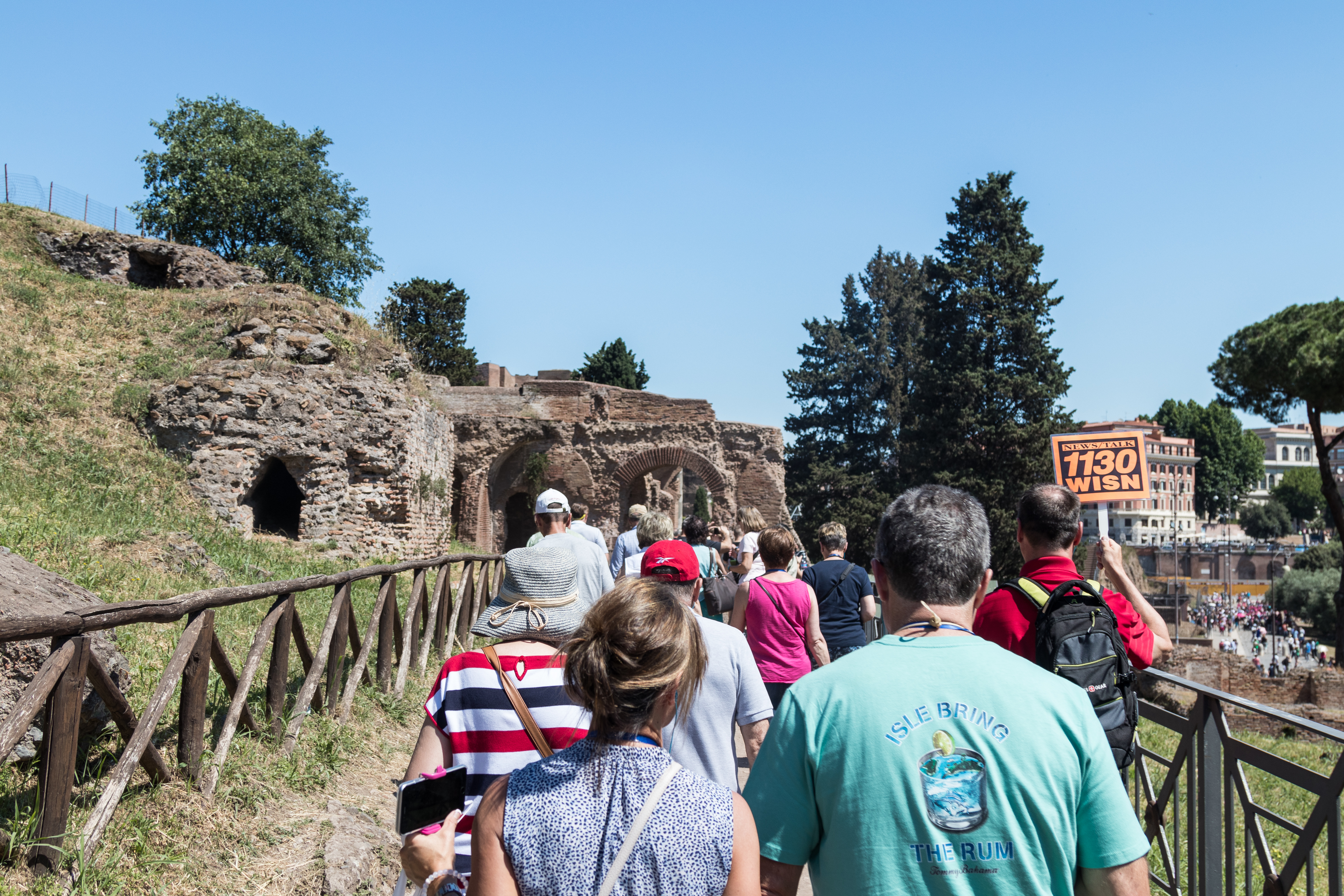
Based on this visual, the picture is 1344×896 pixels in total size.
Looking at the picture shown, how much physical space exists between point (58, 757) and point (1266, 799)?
39.0 ft

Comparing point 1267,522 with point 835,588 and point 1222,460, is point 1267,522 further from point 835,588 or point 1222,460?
point 835,588

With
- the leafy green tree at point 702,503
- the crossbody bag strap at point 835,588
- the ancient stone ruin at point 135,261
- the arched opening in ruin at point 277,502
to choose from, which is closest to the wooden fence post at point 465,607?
the crossbody bag strap at point 835,588

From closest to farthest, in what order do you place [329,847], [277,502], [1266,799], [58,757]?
1. [58,757]
2. [329,847]
3. [1266,799]
4. [277,502]

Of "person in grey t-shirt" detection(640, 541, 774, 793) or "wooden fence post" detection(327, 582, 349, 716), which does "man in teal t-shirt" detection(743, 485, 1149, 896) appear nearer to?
"person in grey t-shirt" detection(640, 541, 774, 793)

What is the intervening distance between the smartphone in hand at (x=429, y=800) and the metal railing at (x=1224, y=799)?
2.28m

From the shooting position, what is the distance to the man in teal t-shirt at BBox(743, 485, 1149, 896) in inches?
61.0

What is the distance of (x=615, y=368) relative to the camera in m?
42.3

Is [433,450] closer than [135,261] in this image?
Yes

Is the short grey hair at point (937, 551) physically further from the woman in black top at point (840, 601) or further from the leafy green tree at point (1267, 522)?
the leafy green tree at point (1267, 522)

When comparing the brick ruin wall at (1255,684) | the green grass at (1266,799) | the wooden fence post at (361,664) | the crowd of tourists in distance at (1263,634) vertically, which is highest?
the wooden fence post at (361,664)

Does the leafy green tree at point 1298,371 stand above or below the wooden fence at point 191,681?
above

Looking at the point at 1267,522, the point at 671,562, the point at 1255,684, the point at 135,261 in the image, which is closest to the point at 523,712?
the point at 671,562

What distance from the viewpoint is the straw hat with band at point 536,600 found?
7.97 feet

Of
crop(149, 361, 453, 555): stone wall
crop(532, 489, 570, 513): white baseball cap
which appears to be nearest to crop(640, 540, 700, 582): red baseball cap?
crop(532, 489, 570, 513): white baseball cap
